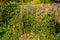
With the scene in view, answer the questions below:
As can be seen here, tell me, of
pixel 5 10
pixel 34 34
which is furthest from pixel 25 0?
pixel 34 34

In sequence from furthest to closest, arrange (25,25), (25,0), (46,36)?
(25,0)
(25,25)
(46,36)

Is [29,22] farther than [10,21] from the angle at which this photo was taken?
No

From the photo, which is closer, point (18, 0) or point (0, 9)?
point (0, 9)

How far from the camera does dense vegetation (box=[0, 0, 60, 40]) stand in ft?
29.3

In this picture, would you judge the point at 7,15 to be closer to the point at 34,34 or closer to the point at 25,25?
the point at 25,25

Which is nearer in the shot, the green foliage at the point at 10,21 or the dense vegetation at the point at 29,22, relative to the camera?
the dense vegetation at the point at 29,22

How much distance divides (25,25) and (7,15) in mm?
1024

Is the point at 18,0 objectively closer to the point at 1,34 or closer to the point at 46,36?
the point at 1,34

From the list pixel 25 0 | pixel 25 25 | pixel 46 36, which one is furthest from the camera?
pixel 25 0

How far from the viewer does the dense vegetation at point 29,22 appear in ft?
29.3

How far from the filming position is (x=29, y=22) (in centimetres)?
959

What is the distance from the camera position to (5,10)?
10.2 metres

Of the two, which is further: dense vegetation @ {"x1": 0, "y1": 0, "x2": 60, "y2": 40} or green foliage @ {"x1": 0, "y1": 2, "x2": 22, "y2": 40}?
green foliage @ {"x1": 0, "y1": 2, "x2": 22, "y2": 40}

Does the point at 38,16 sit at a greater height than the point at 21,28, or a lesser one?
greater
